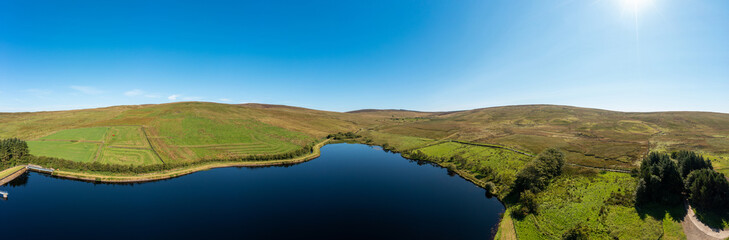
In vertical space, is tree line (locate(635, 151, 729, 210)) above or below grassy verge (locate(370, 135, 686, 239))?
above

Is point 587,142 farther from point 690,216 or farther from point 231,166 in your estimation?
point 231,166

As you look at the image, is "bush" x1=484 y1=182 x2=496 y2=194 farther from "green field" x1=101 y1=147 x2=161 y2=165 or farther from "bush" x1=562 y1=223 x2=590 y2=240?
"green field" x1=101 y1=147 x2=161 y2=165

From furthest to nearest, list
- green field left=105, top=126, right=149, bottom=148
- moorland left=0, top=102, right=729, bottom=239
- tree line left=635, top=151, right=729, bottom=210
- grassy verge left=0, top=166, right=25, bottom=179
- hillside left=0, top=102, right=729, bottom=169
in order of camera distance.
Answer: green field left=105, top=126, right=149, bottom=148 < hillside left=0, top=102, right=729, bottom=169 < grassy verge left=0, top=166, right=25, bottom=179 < moorland left=0, top=102, right=729, bottom=239 < tree line left=635, top=151, right=729, bottom=210

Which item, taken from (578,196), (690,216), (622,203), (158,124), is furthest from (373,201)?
(158,124)

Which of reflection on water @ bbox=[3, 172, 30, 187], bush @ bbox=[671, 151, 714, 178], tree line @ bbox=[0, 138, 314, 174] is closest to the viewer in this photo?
bush @ bbox=[671, 151, 714, 178]

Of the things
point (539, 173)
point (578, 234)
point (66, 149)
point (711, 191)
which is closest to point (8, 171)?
point (66, 149)

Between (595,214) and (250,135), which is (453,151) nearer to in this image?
(595,214)

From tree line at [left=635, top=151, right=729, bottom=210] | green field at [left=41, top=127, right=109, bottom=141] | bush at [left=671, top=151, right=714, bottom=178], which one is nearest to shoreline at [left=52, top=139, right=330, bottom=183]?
green field at [left=41, top=127, right=109, bottom=141]

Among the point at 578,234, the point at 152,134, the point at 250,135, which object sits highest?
the point at 152,134
